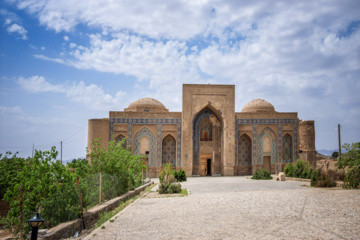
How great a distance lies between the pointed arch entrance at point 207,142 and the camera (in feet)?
81.8

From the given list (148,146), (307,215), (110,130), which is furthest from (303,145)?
(307,215)

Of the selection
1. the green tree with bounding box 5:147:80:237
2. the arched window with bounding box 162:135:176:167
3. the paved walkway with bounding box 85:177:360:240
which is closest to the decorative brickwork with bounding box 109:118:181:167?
the arched window with bounding box 162:135:176:167

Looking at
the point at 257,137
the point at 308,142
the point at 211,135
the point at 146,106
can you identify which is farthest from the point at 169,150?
the point at 308,142

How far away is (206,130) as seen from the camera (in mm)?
25656

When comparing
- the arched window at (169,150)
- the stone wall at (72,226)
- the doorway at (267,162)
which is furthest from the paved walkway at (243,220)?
the doorway at (267,162)

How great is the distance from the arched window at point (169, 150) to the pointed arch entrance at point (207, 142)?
5.68 ft

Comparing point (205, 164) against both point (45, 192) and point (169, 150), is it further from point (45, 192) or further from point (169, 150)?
point (45, 192)

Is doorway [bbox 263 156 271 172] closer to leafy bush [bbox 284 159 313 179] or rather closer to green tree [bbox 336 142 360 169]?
leafy bush [bbox 284 159 313 179]

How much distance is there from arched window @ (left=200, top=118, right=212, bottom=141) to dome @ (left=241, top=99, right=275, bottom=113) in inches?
261

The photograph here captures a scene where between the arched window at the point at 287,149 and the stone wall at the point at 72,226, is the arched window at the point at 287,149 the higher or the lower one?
the higher one

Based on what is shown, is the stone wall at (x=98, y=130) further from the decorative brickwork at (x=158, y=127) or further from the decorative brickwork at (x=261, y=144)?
the decorative brickwork at (x=261, y=144)

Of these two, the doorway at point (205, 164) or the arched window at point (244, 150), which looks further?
the arched window at point (244, 150)

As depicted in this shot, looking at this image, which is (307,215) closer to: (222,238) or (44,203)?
(222,238)

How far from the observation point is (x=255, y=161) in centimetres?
2495
